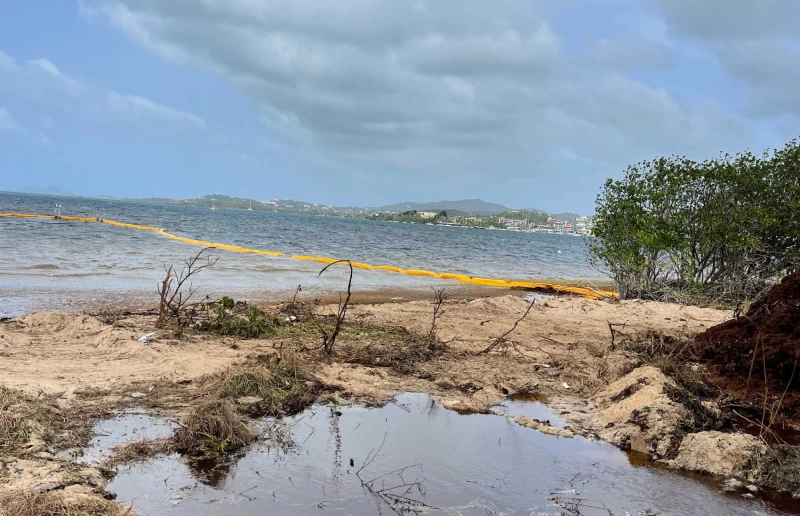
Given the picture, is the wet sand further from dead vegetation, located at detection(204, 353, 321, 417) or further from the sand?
dead vegetation, located at detection(204, 353, 321, 417)

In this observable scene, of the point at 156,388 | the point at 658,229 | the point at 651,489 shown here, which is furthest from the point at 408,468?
the point at 658,229

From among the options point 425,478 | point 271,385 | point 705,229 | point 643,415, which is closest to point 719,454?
point 643,415

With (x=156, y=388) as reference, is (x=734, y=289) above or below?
above

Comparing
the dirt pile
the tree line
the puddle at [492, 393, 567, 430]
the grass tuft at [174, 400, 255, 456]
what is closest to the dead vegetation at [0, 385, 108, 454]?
the grass tuft at [174, 400, 255, 456]

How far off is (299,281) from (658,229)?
1035 cm

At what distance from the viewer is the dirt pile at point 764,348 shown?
6203mm

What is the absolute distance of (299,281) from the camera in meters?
17.6

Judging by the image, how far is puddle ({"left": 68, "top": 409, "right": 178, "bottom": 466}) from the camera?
13.7ft

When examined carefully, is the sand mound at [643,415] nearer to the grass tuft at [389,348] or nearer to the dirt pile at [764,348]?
the dirt pile at [764,348]

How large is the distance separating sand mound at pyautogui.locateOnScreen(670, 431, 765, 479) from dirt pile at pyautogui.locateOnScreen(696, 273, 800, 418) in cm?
115

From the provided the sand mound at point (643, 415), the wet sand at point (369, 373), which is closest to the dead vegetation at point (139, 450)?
the wet sand at point (369, 373)

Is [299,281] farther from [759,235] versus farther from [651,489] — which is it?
[651,489]

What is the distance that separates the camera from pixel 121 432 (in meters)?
4.66

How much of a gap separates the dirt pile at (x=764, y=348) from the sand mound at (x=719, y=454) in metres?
1.15
